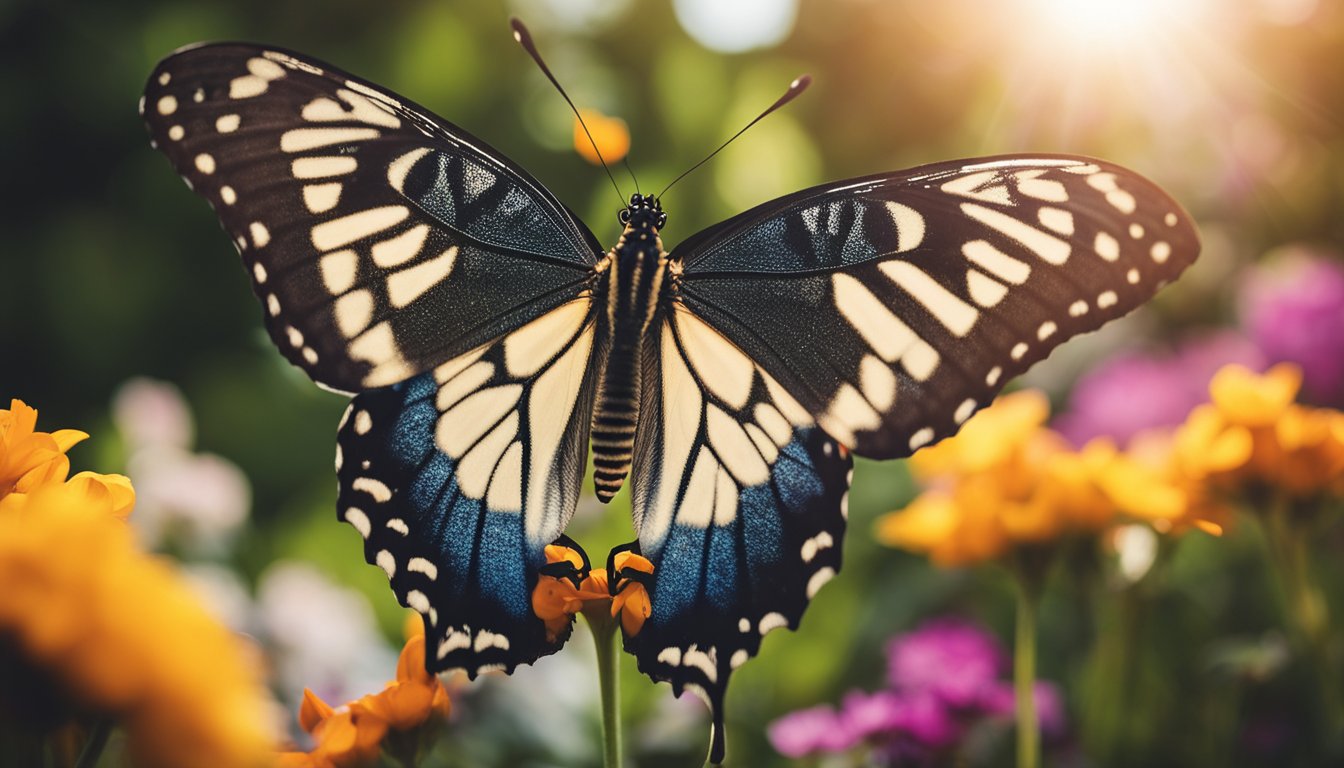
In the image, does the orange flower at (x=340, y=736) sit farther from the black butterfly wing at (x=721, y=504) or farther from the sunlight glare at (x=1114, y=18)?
the sunlight glare at (x=1114, y=18)

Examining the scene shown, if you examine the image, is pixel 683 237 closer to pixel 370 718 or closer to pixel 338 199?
pixel 338 199

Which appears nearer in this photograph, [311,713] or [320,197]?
[311,713]

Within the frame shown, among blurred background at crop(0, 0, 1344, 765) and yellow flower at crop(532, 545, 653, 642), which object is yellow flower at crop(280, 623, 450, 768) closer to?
yellow flower at crop(532, 545, 653, 642)

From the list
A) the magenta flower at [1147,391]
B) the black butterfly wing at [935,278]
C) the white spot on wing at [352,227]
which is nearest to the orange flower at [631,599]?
the black butterfly wing at [935,278]

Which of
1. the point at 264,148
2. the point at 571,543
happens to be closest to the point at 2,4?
the point at 264,148

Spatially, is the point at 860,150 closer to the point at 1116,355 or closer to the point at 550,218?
the point at 1116,355

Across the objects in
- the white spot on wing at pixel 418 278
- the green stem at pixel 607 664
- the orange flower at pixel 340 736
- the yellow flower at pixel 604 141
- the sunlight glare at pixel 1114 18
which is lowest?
the orange flower at pixel 340 736

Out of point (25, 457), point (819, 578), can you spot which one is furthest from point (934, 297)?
point (25, 457)
